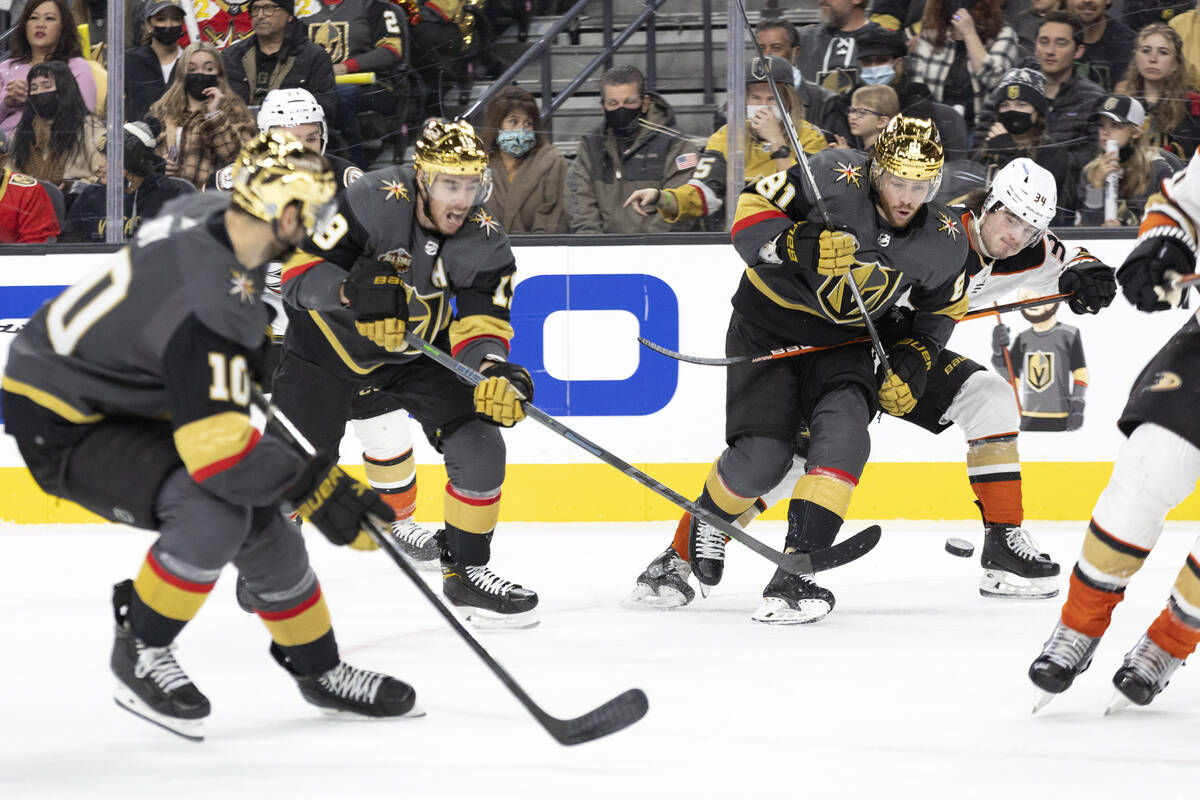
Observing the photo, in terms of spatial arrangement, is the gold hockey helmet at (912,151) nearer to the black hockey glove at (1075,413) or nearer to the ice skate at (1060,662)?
the ice skate at (1060,662)

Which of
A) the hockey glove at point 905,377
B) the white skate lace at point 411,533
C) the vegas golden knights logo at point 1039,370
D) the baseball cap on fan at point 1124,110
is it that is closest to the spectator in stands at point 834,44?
the baseball cap on fan at point 1124,110

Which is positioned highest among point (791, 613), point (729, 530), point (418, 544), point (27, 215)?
point (27, 215)

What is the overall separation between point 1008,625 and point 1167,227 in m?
1.26

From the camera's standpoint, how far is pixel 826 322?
3.68m

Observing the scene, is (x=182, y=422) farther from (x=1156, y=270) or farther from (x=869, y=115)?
(x=869, y=115)

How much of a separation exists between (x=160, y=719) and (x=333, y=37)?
3395 mm

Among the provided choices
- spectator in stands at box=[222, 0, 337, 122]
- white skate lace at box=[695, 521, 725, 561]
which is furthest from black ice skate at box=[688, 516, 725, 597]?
spectator in stands at box=[222, 0, 337, 122]

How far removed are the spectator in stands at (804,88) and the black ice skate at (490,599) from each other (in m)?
2.15

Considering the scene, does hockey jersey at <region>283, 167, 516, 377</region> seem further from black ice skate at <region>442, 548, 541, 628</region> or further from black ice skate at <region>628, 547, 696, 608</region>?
black ice skate at <region>628, 547, 696, 608</region>

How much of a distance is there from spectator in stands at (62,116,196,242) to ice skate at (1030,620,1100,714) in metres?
3.71

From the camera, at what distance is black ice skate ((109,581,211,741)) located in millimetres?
2365

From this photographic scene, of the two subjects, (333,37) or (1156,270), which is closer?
(1156,270)

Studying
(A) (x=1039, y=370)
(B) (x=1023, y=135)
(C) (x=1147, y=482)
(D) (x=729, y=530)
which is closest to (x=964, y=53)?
(B) (x=1023, y=135)

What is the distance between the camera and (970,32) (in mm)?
4988
